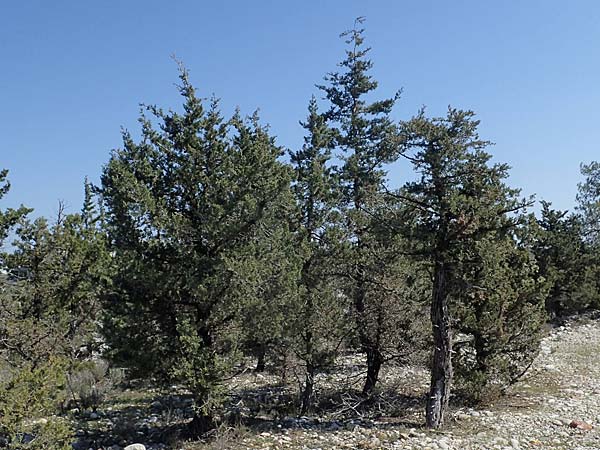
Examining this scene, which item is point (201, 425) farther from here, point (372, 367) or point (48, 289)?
point (48, 289)

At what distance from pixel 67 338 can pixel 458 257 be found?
1262 cm

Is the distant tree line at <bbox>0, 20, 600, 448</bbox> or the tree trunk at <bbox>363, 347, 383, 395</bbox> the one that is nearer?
the distant tree line at <bbox>0, 20, 600, 448</bbox>

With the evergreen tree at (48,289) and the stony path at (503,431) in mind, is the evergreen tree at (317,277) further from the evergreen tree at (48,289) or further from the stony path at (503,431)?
the evergreen tree at (48,289)

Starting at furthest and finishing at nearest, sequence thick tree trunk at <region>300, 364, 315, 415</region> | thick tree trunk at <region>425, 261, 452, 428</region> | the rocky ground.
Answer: thick tree trunk at <region>300, 364, 315, 415</region>, thick tree trunk at <region>425, 261, 452, 428</region>, the rocky ground

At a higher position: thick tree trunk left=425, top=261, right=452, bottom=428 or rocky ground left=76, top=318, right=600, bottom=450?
thick tree trunk left=425, top=261, right=452, bottom=428

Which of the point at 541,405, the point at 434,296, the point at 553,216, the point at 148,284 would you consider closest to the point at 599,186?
the point at 553,216

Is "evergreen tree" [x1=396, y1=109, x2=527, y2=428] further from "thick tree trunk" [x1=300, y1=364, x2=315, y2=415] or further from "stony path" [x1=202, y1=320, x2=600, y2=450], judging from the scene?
"thick tree trunk" [x1=300, y1=364, x2=315, y2=415]

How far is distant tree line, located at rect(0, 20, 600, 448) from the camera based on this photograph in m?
12.4

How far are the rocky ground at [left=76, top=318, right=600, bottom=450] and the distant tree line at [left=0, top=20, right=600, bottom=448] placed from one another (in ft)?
2.73

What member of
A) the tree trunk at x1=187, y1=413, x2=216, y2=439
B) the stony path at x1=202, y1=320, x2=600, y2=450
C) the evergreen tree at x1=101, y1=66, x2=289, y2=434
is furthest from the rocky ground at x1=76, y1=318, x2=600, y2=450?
the evergreen tree at x1=101, y1=66, x2=289, y2=434

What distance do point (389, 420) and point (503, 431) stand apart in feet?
10.1

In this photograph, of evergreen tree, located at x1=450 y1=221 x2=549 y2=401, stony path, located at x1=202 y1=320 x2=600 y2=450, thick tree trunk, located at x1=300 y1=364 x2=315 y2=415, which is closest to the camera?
stony path, located at x1=202 y1=320 x2=600 y2=450

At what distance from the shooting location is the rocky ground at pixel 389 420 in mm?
12000

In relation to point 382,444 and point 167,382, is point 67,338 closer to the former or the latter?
point 167,382
